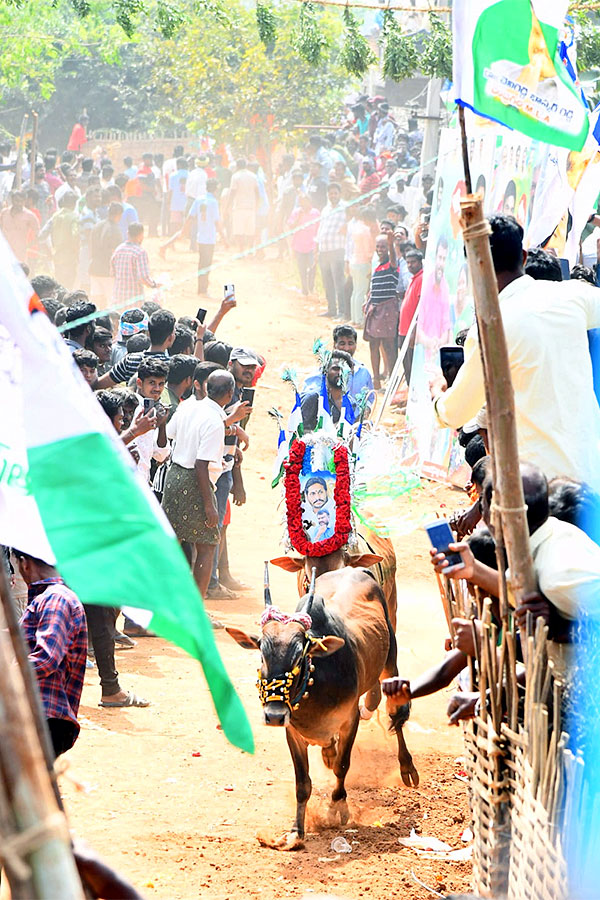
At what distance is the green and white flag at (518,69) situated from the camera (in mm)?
4680

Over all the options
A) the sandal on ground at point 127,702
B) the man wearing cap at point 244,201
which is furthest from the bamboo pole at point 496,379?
the man wearing cap at point 244,201

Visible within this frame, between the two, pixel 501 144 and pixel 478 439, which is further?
pixel 501 144

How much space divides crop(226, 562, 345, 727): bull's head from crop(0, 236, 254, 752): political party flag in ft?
9.86

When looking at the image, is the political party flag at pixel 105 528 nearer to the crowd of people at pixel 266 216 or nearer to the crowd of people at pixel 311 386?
the crowd of people at pixel 311 386

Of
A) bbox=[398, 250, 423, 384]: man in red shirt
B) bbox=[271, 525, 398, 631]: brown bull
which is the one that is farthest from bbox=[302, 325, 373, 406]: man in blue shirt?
bbox=[398, 250, 423, 384]: man in red shirt

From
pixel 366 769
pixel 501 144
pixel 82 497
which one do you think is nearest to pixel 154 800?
pixel 366 769

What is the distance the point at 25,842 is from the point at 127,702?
652cm

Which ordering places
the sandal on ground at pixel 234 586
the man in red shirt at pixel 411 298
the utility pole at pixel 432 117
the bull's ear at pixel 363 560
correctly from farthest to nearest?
the utility pole at pixel 432 117
the man in red shirt at pixel 411 298
the sandal on ground at pixel 234 586
the bull's ear at pixel 363 560

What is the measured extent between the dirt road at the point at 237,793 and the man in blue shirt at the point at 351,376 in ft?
6.67

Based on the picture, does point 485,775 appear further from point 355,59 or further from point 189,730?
point 355,59

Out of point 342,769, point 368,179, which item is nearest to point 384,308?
point 368,179

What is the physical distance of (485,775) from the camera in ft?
14.8

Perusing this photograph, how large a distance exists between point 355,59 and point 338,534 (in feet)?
34.3

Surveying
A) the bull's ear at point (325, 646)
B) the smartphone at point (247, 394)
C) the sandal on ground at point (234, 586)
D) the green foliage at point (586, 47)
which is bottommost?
the sandal on ground at point (234, 586)
